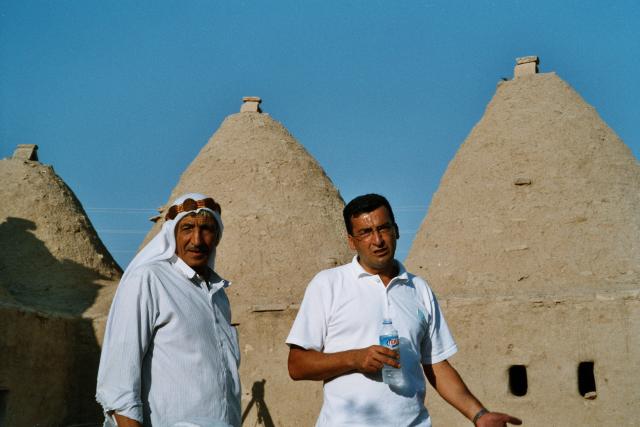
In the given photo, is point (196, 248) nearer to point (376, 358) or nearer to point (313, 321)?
point (313, 321)

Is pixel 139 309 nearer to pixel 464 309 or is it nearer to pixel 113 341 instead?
pixel 113 341

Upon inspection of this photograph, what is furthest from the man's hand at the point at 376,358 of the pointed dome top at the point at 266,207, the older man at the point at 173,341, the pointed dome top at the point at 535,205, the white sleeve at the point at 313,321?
the pointed dome top at the point at 266,207

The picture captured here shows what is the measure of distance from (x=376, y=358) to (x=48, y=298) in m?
12.8

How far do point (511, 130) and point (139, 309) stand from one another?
366 inches

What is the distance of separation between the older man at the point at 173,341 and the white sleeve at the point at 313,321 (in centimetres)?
33

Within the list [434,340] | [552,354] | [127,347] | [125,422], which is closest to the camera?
[125,422]

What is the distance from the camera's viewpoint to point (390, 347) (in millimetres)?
2855

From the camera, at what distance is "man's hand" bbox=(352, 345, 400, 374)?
9.25 feet

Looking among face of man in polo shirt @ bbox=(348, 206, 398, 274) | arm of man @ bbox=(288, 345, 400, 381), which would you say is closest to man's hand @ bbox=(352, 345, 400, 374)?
arm of man @ bbox=(288, 345, 400, 381)

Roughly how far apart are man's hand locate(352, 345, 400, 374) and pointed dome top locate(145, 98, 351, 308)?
8989 mm

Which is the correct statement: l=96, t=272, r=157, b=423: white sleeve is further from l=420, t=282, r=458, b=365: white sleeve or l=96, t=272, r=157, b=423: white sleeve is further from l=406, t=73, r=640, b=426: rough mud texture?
l=406, t=73, r=640, b=426: rough mud texture

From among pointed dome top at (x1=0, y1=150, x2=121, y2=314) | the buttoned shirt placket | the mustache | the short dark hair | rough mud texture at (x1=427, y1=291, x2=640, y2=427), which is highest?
pointed dome top at (x1=0, y1=150, x2=121, y2=314)

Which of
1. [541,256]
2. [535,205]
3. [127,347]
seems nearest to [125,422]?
[127,347]

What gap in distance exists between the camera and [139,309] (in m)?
2.95
